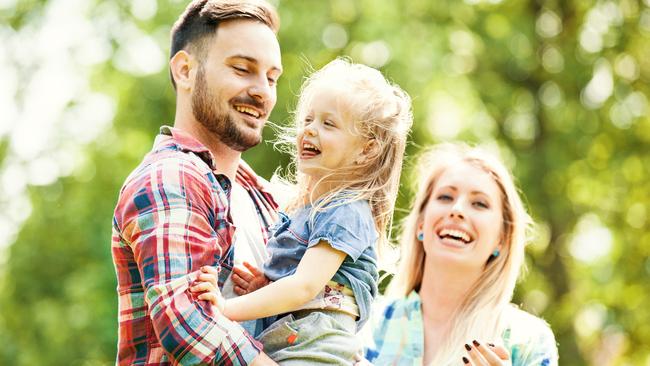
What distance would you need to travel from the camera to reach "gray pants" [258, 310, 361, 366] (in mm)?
3297

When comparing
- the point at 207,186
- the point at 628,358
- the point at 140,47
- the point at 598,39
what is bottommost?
the point at 628,358

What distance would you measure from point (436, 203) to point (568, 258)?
10.5 meters

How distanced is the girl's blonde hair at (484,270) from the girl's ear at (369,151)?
1619 millimetres

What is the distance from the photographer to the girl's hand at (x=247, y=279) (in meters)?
3.44

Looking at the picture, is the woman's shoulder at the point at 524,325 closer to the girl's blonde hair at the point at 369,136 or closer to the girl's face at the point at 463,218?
the girl's face at the point at 463,218

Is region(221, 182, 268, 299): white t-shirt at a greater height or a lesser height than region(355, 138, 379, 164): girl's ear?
lesser

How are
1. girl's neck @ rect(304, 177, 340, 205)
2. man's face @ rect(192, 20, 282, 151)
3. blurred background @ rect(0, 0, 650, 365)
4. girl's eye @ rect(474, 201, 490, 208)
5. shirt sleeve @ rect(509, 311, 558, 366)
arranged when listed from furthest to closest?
blurred background @ rect(0, 0, 650, 365) → girl's eye @ rect(474, 201, 490, 208) → shirt sleeve @ rect(509, 311, 558, 366) → man's face @ rect(192, 20, 282, 151) → girl's neck @ rect(304, 177, 340, 205)

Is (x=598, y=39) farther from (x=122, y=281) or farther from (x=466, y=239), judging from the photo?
(x=122, y=281)

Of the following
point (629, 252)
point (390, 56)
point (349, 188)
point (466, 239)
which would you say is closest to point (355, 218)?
point (349, 188)

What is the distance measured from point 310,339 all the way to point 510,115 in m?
12.2

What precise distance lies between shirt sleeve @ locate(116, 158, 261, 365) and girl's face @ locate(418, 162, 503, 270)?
1980 mm

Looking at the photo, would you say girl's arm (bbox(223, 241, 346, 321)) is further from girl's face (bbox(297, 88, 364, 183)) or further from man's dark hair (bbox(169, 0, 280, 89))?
man's dark hair (bbox(169, 0, 280, 89))

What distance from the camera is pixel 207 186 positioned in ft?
11.1

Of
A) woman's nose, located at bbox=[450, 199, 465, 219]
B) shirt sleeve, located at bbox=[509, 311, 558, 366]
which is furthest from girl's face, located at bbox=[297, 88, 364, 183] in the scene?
shirt sleeve, located at bbox=[509, 311, 558, 366]
